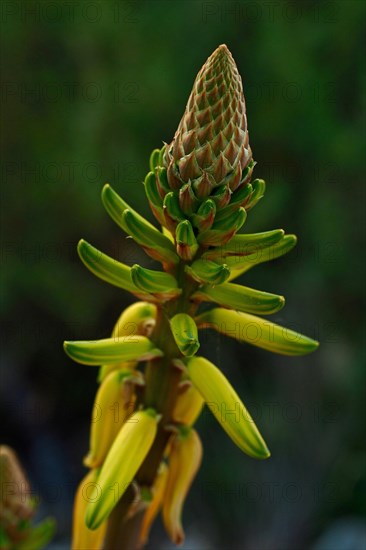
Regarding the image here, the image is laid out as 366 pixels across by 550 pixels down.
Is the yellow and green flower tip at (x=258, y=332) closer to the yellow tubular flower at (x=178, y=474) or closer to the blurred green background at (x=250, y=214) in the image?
the yellow tubular flower at (x=178, y=474)

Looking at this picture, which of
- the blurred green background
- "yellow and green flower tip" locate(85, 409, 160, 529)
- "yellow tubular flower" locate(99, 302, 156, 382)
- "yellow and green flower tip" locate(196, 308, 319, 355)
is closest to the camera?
"yellow and green flower tip" locate(85, 409, 160, 529)

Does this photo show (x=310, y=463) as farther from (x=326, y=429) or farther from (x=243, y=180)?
(x=243, y=180)

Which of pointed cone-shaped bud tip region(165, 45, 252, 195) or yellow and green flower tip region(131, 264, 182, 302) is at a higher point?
pointed cone-shaped bud tip region(165, 45, 252, 195)

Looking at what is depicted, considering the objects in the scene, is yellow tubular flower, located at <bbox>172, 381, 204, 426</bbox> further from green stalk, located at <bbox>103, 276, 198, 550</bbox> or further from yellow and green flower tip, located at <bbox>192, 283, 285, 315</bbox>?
yellow and green flower tip, located at <bbox>192, 283, 285, 315</bbox>

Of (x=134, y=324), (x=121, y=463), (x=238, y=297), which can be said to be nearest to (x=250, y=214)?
(x=134, y=324)

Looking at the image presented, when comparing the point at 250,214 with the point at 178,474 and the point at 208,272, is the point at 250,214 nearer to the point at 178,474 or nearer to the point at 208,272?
the point at 178,474

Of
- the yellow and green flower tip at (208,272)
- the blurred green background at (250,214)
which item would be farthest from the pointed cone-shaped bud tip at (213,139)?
the blurred green background at (250,214)

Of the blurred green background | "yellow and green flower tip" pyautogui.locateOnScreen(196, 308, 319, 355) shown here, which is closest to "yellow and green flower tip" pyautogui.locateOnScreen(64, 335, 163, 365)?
"yellow and green flower tip" pyautogui.locateOnScreen(196, 308, 319, 355)
